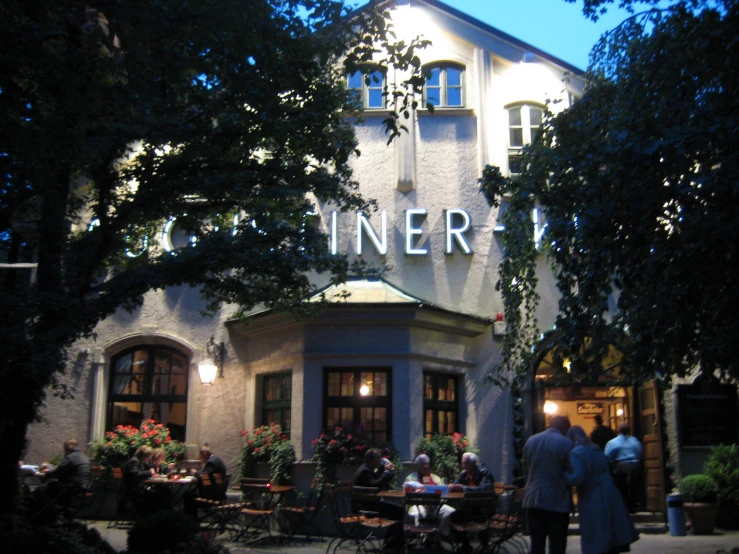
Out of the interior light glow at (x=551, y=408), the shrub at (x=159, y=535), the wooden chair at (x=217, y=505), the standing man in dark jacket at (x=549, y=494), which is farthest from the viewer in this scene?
the interior light glow at (x=551, y=408)

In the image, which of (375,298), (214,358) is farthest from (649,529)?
(214,358)

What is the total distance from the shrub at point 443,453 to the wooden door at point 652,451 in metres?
3.59

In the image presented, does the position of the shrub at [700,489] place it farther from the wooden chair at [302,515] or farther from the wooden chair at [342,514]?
the wooden chair at [302,515]

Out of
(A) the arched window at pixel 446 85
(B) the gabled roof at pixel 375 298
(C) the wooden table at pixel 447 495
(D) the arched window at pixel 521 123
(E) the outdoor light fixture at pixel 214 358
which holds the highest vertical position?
(A) the arched window at pixel 446 85

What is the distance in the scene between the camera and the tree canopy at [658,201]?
767 cm

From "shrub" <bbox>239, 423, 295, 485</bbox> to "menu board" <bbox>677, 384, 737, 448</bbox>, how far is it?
7018 mm

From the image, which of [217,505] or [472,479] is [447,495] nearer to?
[472,479]

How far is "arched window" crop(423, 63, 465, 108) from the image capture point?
17016 millimetres

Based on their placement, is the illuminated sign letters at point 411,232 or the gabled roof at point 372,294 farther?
the illuminated sign letters at point 411,232

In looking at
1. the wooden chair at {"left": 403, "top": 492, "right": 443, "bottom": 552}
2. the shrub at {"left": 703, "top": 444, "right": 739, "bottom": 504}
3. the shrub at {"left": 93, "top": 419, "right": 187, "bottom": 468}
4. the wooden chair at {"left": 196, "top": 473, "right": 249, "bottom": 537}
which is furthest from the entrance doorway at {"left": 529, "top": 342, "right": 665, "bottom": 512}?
the shrub at {"left": 93, "top": 419, "right": 187, "bottom": 468}

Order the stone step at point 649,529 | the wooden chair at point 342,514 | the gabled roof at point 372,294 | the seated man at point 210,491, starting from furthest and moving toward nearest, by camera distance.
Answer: the gabled roof at point 372,294, the stone step at point 649,529, the seated man at point 210,491, the wooden chair at point 342,514

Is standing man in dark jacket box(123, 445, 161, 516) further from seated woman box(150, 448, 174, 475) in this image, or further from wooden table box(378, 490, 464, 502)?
wooden table box(378, 490, 464, 502)

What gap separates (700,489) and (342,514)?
5883 millimetres

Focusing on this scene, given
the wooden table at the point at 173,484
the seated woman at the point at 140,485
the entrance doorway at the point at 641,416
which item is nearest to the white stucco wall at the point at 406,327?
the entrance doorway at the point at 641,416
